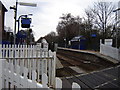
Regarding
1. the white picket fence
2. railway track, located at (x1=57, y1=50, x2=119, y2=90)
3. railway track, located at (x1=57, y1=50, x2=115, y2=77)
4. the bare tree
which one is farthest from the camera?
the bare tree

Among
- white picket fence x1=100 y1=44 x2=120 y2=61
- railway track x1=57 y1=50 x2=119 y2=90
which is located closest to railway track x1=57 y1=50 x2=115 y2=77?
railway track x1=57 y1=50 x2=119 y2=90

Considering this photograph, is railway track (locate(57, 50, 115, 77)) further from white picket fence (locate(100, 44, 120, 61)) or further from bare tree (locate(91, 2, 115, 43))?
bare tree (locate(91, 2, 115, 43))

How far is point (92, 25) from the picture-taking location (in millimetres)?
41219

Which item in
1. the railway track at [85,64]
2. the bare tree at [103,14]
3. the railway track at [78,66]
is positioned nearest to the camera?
the railway track at [78,66]

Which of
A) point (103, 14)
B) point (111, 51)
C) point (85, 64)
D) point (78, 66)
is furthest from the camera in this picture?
point (103, 14)

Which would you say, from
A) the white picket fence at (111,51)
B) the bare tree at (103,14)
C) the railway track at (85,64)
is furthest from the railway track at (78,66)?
the bare tree at (103,14)

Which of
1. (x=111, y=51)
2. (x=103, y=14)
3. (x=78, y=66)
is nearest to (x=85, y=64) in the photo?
(x=78, y=66)

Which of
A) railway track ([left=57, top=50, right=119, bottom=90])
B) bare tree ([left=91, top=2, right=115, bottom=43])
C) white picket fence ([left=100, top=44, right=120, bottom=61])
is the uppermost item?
bare tree ([left=91, top=2, right=115, bottom=43])

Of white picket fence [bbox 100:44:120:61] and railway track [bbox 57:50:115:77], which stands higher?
white picket fence [bbox 100:44:120:61]

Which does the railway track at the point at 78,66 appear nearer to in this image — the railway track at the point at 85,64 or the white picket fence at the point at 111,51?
the railway track at the point at 85,64

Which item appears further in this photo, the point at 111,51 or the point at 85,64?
the point at 111,51

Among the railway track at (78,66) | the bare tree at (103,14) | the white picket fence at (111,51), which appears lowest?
the railway track at (78,66)

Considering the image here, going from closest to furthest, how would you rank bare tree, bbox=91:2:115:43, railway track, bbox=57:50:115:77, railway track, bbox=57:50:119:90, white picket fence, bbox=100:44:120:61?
railway track, bbox=57:50:119:90, railway track, bbox=57:50:115:77, white picket fence, bbox=100:44:120:61, bare tree, bbox=91:2:115:43

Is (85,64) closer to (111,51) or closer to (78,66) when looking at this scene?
(78,66)
